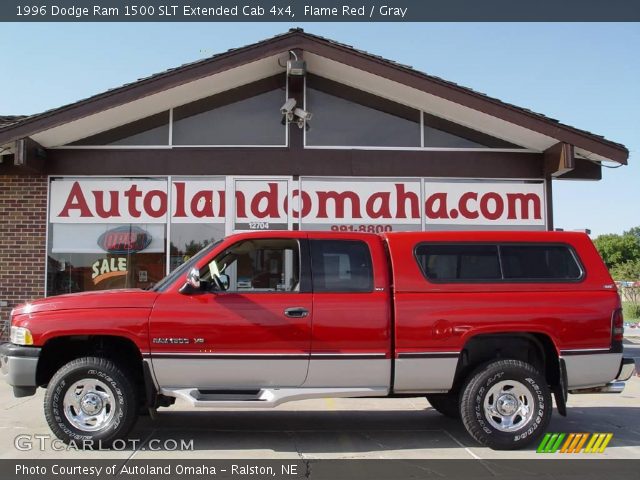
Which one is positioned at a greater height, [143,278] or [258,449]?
[143,278]

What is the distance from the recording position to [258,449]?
579cm

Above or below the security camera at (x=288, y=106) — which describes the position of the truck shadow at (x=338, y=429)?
below

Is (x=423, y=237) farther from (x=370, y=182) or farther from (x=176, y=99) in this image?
(x=176, y=99)

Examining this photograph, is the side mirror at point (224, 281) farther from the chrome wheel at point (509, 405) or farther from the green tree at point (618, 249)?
the green tree at point (618, 249)

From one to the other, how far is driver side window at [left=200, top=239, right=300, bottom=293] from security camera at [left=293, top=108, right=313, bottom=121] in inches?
→ 203

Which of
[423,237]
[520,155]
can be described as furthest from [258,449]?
[520,155]

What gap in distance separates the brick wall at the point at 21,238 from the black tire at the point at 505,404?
8044 mm

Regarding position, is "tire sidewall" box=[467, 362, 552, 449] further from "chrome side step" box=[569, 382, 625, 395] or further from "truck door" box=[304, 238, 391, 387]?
"truck door" box=[304, 238, 391, 387]

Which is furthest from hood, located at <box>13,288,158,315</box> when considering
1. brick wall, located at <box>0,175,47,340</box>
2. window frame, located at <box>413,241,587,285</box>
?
brick wall, located at <box>0,175,47,340</box>

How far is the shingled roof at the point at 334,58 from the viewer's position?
32.3 feet

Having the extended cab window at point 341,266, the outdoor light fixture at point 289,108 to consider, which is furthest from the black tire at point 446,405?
the outdoor light fixture at point 289,108

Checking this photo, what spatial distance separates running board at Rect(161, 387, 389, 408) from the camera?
219 inches
